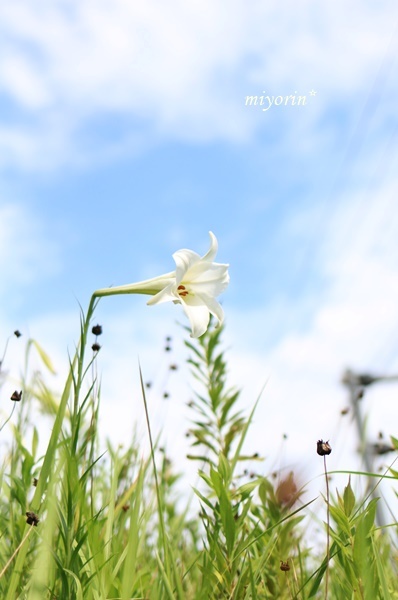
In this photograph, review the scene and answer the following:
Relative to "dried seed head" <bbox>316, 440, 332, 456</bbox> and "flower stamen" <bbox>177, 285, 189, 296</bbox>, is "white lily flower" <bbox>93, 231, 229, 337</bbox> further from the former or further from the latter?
"dried seed head" <bbox>316, 440, 332, 456</bbox>

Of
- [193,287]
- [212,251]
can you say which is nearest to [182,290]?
[193,287]

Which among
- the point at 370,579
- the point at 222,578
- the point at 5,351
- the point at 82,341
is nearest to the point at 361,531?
the point at 370,579

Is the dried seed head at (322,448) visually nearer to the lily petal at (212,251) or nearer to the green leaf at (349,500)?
the green leaf at (349,500)

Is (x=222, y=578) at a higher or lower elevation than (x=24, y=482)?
lower

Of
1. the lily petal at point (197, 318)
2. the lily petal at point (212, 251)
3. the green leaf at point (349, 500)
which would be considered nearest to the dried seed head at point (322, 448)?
the green leaf at point (349, 500)

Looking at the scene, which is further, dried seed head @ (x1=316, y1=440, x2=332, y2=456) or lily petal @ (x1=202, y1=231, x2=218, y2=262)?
lily petal @ (x1=202, y1=231, x2=218, y2=262)

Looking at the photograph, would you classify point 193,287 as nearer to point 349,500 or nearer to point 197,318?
point 197,318

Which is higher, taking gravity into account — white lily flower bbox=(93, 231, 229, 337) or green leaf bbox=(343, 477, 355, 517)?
A: white lily flower bbox=(93, 231, 229, 337)

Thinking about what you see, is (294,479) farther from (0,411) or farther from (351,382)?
(351,382)

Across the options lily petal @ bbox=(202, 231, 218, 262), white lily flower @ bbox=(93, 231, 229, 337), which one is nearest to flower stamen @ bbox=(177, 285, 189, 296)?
white lily flower @ bbox=(93, 231, 229, 337)
